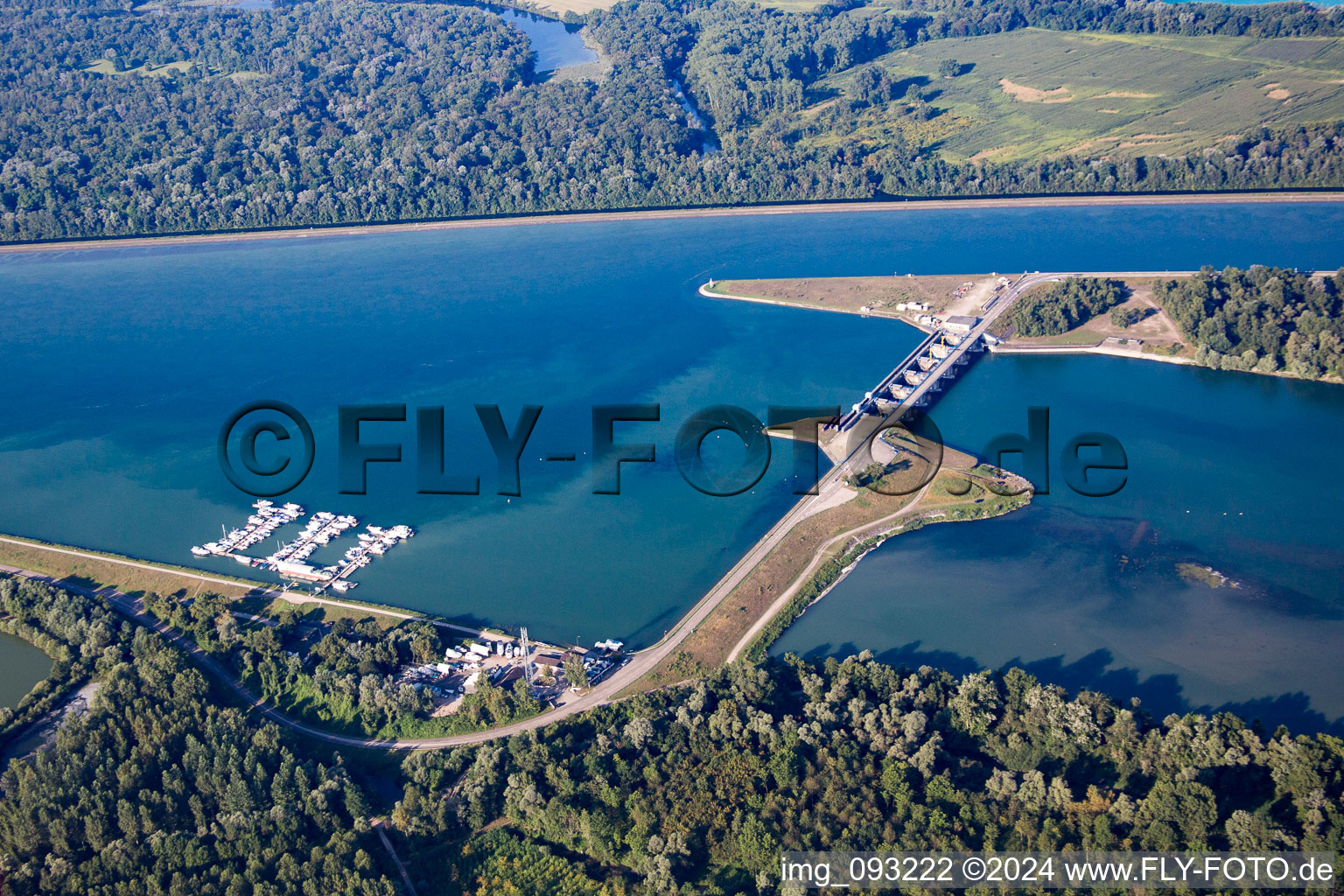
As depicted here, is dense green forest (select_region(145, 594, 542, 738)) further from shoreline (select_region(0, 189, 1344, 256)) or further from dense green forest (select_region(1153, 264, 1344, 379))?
shoreline (select_region(0, 189, 1344, 256))

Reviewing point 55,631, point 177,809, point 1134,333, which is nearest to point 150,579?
point 55,631

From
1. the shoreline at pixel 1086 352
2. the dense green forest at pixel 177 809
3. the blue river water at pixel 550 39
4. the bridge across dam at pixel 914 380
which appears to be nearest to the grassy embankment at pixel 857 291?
the bridge across dam at pixel 914 380

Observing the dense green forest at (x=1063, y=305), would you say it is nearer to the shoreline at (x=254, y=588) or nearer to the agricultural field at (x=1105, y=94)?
the agricultural field at (x=1105, y=94)

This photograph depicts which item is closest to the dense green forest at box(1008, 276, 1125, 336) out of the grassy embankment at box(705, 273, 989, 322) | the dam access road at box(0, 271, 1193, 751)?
the grassy embankment at box(705, 273, 989, 322)

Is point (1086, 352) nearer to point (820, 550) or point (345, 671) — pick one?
point (820, 550)

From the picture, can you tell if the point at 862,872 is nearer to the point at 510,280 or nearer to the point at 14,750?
the point at 14,750
